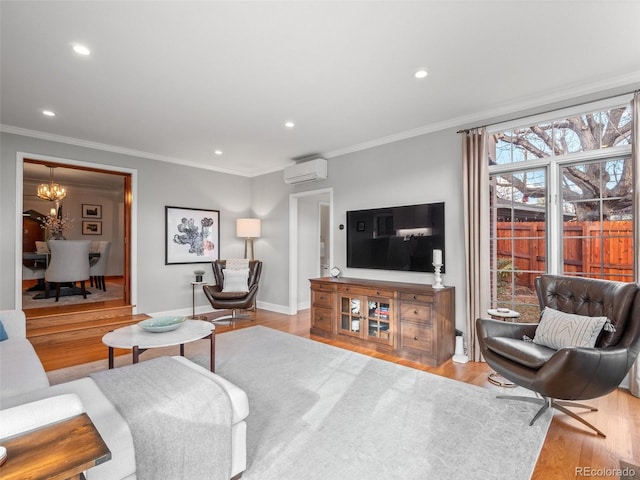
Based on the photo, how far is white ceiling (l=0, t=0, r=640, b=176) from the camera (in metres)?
2.04

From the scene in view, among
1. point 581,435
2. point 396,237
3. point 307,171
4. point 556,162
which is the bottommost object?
point 581,435

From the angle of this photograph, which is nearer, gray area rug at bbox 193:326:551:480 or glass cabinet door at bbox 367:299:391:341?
gray area rug at bbox 193:326:551:480

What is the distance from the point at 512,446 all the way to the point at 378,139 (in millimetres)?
3596

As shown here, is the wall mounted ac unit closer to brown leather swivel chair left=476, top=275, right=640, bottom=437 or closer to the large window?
the large window

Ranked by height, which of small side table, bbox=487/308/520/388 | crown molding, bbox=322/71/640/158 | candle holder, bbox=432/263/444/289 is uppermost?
crown molding, bbox=322/71/640/158

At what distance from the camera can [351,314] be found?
408 centimetres

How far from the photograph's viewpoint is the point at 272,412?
2365 millimetres

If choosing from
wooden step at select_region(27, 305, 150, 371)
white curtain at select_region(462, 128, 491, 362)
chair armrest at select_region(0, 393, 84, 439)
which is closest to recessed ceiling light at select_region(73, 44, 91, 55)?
chair armrest at select_region(0, 393, 84, 439)

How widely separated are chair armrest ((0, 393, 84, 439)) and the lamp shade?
471 centimetres

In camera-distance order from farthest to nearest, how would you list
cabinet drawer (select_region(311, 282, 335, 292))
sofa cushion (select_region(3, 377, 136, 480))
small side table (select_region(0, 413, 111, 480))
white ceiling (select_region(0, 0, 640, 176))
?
cabinet drawer (select_region(311, 282, 335, 292)) → white ceiling (select_region(0, 0, 640, 176)) → sofa cushion (select_region(3, 377, 136, 480)) → small side table (select_region(0, 413, 111, 480))

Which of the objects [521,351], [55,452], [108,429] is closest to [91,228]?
[108,429]

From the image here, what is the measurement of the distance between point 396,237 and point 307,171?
→ 179 centimetres

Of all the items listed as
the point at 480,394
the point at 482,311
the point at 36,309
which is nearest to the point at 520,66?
the point at 482,311

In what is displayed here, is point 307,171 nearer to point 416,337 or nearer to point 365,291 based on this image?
point 365,291
